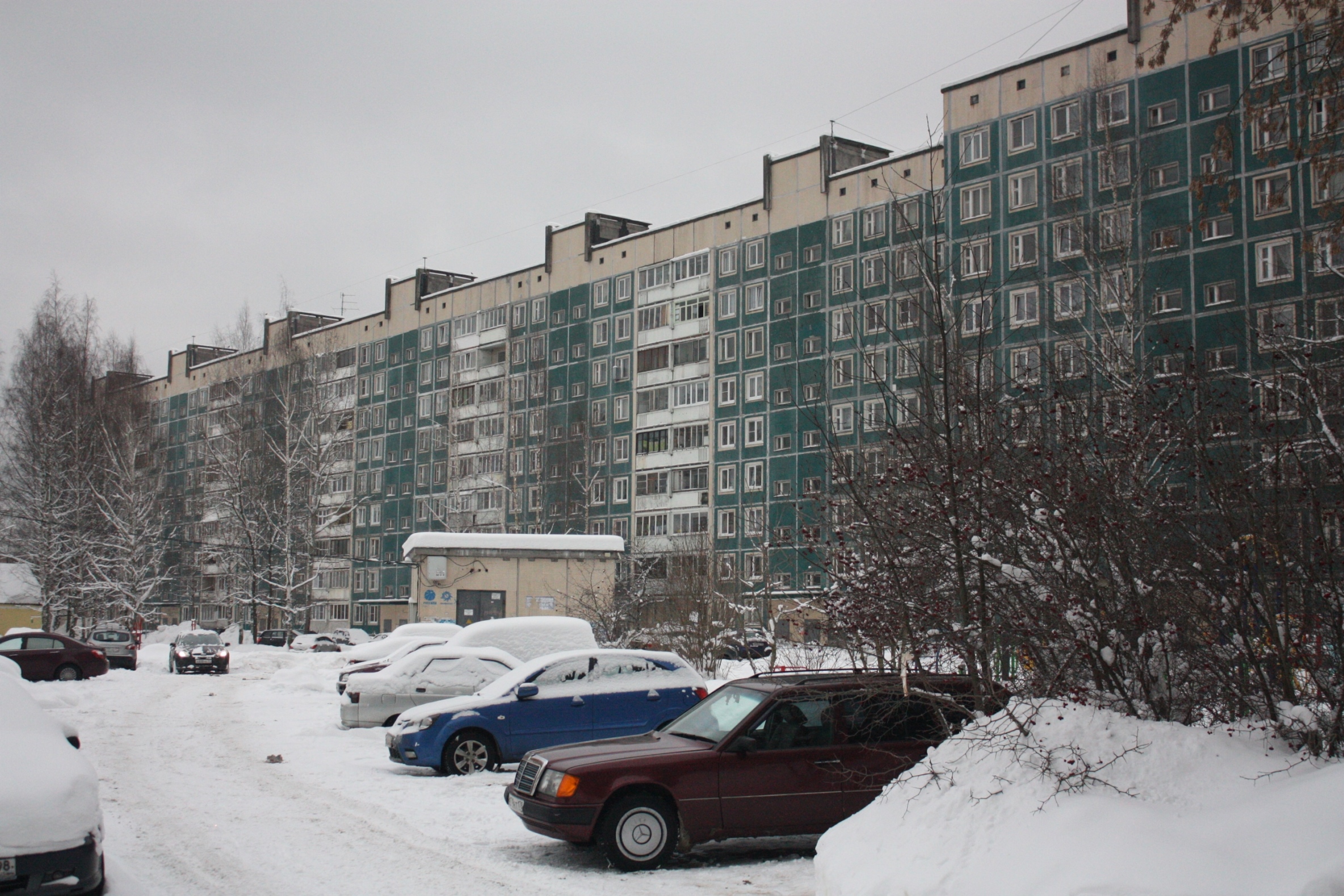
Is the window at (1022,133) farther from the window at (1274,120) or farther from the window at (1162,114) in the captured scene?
the window at (1274,120)

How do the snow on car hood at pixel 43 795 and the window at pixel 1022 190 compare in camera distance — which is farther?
the window at pixel 1022 190

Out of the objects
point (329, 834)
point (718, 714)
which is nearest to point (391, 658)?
point (329, 834)

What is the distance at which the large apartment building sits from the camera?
4150 cm

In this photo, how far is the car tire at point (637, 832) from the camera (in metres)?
10.3

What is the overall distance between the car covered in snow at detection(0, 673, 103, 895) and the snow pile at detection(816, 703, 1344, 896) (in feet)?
15.9

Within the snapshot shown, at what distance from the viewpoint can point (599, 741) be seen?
37.8 ft

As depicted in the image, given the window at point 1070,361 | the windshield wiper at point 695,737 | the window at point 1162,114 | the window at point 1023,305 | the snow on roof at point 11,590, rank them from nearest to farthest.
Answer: the windshield wiper at point 695,737
the window at point 1070,361
the window at point 1162,114
the window at point 1023,305
the snow on roof at point 11,590

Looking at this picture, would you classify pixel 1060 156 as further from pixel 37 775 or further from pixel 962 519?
pixel 37 775

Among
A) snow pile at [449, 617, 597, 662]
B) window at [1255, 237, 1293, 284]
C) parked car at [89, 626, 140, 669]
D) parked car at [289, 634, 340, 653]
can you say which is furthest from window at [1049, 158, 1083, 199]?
parked car at [289, 634, 340, 653]

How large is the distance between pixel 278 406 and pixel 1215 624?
62368mm

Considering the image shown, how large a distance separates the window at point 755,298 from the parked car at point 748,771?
53.8 meters

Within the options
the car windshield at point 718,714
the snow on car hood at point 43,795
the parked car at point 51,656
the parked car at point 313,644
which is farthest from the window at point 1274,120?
the parked car at point 313,644

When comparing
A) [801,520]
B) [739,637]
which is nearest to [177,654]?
[739,637]

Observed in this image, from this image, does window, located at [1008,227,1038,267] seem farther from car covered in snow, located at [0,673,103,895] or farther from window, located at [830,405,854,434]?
car covered in snow, located at [0,673,103,895]
